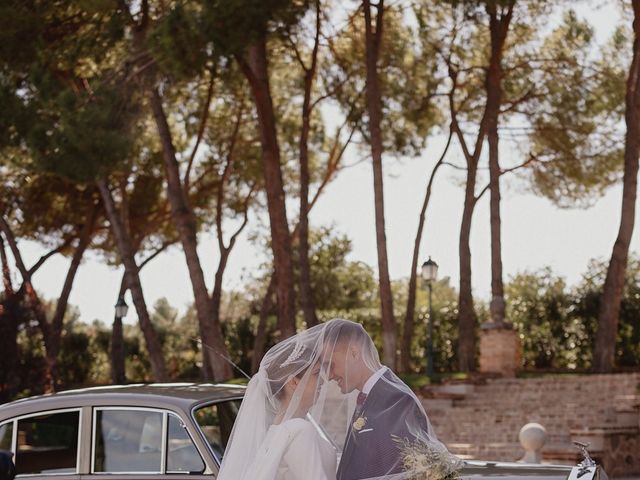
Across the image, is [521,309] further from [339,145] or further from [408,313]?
[339,145]

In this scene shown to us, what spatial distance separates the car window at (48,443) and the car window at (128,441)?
0.16m

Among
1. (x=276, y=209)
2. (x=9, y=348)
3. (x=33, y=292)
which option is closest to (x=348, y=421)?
(x=276, y=209)

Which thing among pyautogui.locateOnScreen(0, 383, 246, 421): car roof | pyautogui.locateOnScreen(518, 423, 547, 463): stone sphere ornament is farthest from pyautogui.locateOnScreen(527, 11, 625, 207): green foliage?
pyautogui.locateOnScreen(0, 383, 246, 421): car roof

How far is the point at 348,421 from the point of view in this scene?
4.98 metres

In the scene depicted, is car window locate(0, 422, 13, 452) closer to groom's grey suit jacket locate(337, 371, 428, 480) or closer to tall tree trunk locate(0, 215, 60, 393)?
groom's grey suit jacket locate(337, 371, 428, 480)

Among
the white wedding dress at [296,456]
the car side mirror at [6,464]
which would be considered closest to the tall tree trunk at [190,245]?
the car side mirror at [6,464]

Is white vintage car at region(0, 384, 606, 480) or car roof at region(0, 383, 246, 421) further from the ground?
car roof at region(0, 383, 246, 421)

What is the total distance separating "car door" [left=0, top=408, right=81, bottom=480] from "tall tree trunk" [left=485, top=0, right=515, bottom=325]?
1613 centimetres

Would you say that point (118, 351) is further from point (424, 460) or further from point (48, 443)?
point (424, 460)

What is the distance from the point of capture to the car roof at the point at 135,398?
20.8 feet

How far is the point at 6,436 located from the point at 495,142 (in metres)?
18.5

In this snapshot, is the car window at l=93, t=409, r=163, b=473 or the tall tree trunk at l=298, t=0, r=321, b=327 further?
the tall tree trunk at l=298, t=0, r=321, b=327

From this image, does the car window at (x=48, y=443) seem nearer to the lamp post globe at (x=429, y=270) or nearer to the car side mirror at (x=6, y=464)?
the car side mirror at (x=6, y=464)

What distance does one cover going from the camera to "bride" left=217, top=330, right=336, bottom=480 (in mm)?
4625
